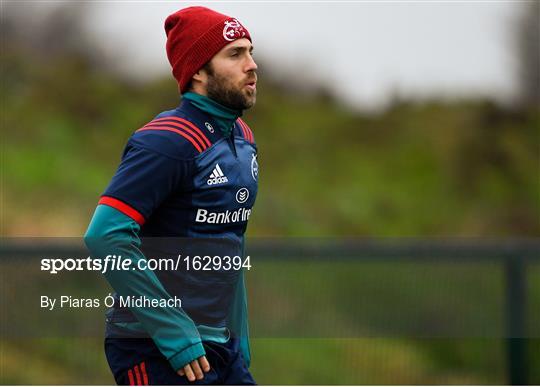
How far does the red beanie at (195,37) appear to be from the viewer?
3982 mm

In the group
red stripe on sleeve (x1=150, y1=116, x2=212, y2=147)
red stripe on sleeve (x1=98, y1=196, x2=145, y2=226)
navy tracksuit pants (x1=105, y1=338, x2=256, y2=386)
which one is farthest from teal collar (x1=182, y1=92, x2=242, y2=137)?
navy tracksuit pants (x1=105, y1=338, x2=256, y2=386)

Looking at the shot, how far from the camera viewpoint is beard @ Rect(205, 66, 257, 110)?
3.92 meters

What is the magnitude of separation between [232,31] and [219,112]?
327 mm

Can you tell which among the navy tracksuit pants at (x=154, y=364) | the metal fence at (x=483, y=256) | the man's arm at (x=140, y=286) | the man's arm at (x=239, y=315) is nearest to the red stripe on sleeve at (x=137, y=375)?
the navy tracksuit pants at (x=154, y=364)

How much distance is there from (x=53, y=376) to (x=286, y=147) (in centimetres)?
636

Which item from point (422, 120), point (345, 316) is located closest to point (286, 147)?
point (422, 120)

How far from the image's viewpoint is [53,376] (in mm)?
8156

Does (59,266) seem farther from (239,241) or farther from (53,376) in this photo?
(239,241)

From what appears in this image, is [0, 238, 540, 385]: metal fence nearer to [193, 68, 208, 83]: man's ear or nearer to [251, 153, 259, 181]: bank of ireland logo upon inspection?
[251, 153, 259, 181]: bank of ireland logo

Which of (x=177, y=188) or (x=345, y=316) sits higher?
(x=177, y=188)

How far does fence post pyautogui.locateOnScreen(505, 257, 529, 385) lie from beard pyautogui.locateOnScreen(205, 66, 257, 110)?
15.4 feet

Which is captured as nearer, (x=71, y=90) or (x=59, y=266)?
(x=59, y=266)

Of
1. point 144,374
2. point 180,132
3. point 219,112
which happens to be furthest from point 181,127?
point 144,374

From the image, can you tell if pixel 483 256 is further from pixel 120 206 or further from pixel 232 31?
pixel 120 206
